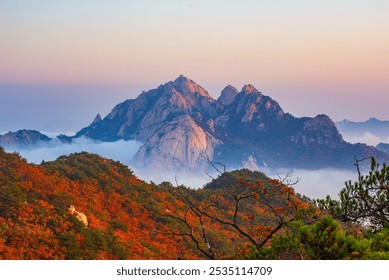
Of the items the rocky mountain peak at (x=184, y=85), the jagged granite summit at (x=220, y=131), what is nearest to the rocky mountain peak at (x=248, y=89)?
the jagged granite summit at (x=220, y=131)

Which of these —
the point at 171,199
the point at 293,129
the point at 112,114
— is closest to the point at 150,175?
the point at 112,114

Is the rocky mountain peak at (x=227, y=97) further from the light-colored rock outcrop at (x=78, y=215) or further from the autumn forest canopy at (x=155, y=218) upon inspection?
the light-colored rock outcrop at (x=78, y=215)

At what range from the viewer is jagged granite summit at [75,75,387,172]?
84.2 meters

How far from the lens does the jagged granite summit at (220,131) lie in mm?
84188

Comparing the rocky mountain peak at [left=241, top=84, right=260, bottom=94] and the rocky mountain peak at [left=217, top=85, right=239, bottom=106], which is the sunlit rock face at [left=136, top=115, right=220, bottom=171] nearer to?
the rocky mountain peak at [left=217, top=85, right=239, bottom=106]

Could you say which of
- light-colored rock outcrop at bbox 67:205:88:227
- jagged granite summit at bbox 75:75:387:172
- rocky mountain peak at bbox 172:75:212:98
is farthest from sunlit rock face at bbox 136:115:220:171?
light-colored rock outcrop at bbox 67:205:88:227

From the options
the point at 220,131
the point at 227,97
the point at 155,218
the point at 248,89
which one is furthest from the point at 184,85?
the point at 155,218

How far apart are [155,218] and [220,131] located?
80.4m

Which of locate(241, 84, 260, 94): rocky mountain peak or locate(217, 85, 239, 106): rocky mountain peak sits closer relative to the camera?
locate(241, 84, 260, 94): rocky mountain peak

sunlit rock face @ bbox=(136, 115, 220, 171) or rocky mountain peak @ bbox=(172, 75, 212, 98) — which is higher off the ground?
rocky mountain peak @ bbox=(172, 75, 212, 98)

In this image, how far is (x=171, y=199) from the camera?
33.6 m

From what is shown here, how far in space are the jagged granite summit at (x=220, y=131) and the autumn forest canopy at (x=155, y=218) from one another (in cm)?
4304

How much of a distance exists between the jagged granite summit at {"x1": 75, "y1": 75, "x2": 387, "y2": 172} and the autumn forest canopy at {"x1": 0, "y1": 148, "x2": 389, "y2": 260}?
4304cm

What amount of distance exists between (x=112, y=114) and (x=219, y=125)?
34301 mm
